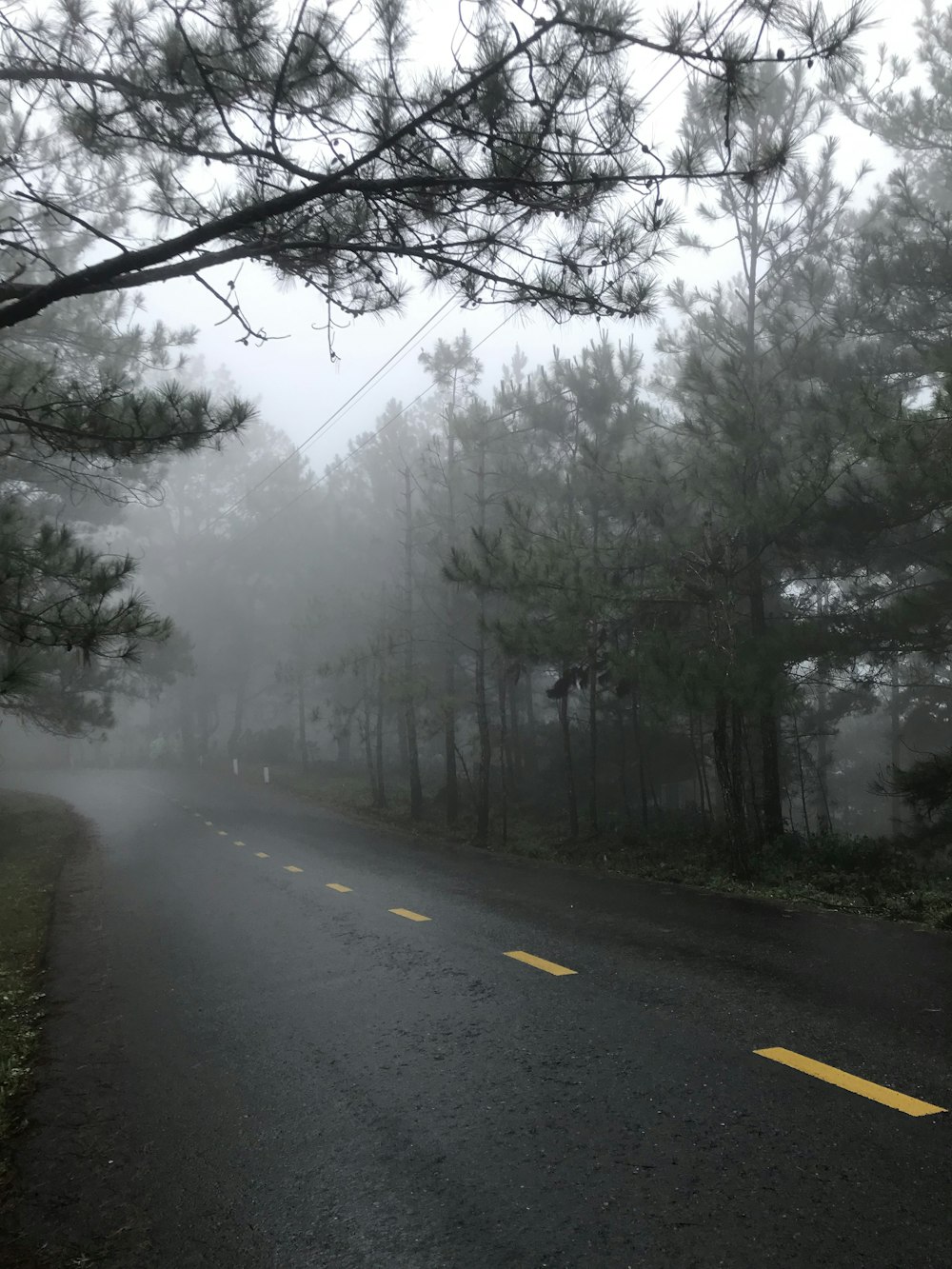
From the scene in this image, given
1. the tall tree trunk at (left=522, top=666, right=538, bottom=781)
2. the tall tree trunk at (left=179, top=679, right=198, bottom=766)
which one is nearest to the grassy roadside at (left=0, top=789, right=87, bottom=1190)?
the tall tree trunk at (left=522, top=666, right=538, bottom=781)

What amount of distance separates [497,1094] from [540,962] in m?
2.68

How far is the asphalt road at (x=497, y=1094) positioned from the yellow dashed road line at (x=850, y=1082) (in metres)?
0.03

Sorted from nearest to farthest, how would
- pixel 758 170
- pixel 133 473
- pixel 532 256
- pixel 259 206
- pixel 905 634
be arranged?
pixel 259 206
pixel 758 170
pixel 532 256
pixel 905 634
pixel 133 473

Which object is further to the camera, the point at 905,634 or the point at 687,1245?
the point at 905,634

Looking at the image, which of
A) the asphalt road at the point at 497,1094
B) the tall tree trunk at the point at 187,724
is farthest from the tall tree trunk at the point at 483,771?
the tall tree trunk at the point at 187,724

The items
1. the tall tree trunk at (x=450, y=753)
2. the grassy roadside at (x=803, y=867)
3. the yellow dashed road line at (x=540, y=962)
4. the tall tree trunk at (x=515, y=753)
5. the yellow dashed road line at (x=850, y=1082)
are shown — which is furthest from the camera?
the tall tree trunk at (x=515, y=753)

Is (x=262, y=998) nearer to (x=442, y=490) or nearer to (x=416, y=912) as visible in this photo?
(x=416, y=912)

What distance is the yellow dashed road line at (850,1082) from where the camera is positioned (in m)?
4.23

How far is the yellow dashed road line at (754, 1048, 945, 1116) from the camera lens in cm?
423

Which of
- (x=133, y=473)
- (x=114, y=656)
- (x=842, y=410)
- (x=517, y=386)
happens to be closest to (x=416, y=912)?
(x=114, y=656)

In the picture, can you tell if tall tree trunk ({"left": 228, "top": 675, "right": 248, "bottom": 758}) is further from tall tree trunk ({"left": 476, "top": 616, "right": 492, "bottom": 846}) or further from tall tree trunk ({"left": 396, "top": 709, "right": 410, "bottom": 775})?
tall tree trunk ({"left": 476, "top": 616, "right": 492, "bottom": 846})

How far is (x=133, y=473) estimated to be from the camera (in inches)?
760

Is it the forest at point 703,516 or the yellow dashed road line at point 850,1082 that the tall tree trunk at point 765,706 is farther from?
the yellow dashed road line at point 850,1082

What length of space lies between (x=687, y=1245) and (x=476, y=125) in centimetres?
576
